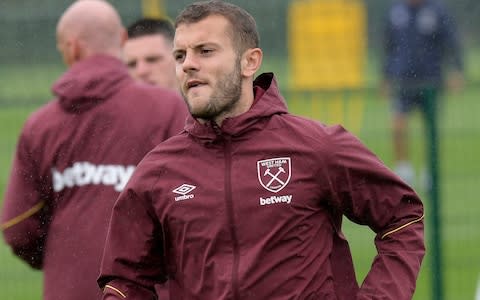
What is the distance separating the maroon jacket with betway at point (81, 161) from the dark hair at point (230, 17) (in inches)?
57.1

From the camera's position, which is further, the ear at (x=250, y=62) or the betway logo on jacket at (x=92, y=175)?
the betway logo on jacket at (x=92, y=175)

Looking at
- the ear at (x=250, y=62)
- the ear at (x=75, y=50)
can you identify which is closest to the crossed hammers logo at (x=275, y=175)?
the ear at (x=250, y=62)

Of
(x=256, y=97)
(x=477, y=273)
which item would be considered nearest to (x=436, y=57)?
(x=477, y=273)

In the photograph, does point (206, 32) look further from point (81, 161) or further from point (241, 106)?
point (81, 161)

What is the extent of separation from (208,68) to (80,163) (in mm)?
1693

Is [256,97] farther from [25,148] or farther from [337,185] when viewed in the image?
[25,148]

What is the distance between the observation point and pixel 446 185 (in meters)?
9.21

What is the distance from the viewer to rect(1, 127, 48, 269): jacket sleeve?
6.44 metres

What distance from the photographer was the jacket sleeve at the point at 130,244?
4883 millimetres

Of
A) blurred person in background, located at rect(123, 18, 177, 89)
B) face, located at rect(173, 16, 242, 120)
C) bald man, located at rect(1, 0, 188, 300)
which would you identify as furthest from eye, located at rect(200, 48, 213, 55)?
blurred person in background, located at rect(123, 18, 177, 89)

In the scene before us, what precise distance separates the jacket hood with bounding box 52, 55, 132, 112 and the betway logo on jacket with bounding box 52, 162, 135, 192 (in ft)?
0.98

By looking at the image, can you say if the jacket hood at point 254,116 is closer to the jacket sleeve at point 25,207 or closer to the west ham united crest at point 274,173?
the west ham united crest at point 274,173

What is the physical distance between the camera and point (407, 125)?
34.9 feet

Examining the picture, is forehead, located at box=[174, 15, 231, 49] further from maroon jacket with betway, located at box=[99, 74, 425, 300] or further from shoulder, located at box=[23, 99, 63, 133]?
shoulder, located at box=[23, 99, 63, 133]
